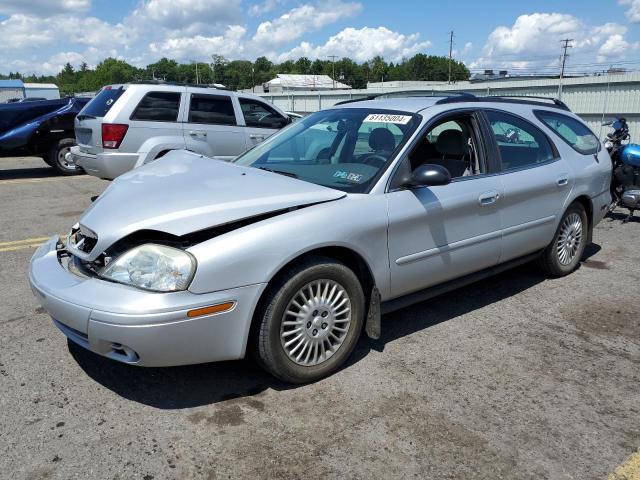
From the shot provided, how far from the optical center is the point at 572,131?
5277 mm

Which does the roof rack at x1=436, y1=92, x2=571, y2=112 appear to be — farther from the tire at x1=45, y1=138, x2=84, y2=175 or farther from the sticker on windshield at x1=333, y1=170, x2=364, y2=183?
the tire at x1=45, y1=138, x2=84, y2=175

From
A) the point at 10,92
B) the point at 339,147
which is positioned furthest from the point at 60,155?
the point at 10,92

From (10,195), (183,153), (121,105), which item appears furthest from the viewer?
(10,195)

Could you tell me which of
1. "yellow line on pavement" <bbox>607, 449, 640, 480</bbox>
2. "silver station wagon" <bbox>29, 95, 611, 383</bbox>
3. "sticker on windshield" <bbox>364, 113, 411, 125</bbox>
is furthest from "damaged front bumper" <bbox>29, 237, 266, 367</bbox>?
"yellow line on pavement" <bbox>607, 449, 640, 480</bbox>

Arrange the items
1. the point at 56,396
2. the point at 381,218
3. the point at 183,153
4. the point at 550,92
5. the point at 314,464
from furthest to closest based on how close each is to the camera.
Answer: the point at 550,92, the point at 183,153, the point at 381,218, the point at 56,396, the point at 314,464

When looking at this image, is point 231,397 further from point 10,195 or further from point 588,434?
point 10,195

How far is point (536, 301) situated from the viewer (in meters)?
4.67

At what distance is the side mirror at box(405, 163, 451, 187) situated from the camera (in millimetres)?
3482

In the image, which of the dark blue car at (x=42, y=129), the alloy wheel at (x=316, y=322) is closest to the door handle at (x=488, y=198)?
the alloy wheel at (x=316, y=322)

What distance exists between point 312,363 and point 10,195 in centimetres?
857

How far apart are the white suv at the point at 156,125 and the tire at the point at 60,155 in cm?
299

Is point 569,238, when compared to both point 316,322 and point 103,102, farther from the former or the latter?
point 103,102

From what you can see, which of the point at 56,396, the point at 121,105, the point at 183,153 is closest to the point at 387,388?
the point at 56,396

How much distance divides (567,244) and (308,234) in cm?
321
